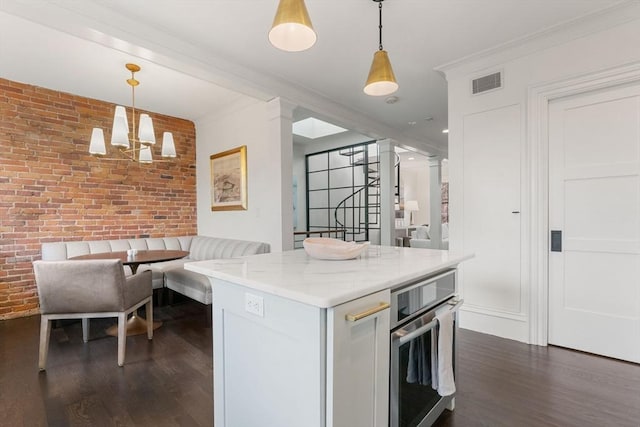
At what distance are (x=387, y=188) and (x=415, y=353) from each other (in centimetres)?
460

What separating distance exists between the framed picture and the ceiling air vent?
9.34ft

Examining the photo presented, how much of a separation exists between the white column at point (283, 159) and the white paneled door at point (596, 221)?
2.61 meters

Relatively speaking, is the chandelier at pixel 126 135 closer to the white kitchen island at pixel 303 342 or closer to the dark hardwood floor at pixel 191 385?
the dark hardwood floor at pixel 191 385

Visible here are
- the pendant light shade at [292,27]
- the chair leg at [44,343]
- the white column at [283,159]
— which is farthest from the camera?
the white column at [283,159]

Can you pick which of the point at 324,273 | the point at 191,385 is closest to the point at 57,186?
the point at 191,385

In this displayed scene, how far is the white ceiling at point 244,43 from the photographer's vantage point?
2271 mm

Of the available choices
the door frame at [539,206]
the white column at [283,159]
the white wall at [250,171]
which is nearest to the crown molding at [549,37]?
the door frame at [539,206]

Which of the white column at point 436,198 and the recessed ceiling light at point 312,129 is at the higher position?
the recessed ceiling light at point 312,129

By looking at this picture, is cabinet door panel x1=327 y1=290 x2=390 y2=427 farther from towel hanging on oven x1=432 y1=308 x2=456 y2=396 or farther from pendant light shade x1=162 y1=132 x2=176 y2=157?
pendant light shade x1=162 y1=132 x2=176 y2=157

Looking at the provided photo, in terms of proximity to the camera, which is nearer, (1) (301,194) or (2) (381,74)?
(2) (381,74)

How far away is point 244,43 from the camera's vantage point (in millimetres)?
2768

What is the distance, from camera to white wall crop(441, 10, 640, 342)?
2424mm

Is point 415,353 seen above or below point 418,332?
below

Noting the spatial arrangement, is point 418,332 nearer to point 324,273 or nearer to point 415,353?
point 415,353
